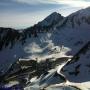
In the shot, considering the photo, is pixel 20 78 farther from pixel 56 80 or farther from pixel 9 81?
pixel 56 80

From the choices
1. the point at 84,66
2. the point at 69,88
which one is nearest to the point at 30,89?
the point at 69,88

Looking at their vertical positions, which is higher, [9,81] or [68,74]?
[68,74]

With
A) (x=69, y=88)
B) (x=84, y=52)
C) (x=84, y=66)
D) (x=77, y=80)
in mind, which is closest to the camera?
(x=69, y=88)

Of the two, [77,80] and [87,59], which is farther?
[87,59]

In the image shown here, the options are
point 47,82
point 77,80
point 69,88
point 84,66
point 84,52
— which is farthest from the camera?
point 84,52

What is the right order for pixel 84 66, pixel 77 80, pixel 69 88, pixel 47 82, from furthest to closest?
pixel 84 66
pixel 77 80
pixel 47 82
pixel 69 88

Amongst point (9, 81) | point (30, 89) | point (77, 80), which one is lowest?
point (9, 81)

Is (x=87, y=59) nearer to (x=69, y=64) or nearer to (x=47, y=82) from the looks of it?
(x=69, y=64)

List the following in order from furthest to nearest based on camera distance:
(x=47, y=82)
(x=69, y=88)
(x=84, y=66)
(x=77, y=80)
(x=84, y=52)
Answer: (x=84, y=52), (x=84, y=66), (x=77, y=80), (x=47, y=82), (x=69, y=88)

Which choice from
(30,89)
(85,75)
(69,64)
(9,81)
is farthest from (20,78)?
(30,89)
